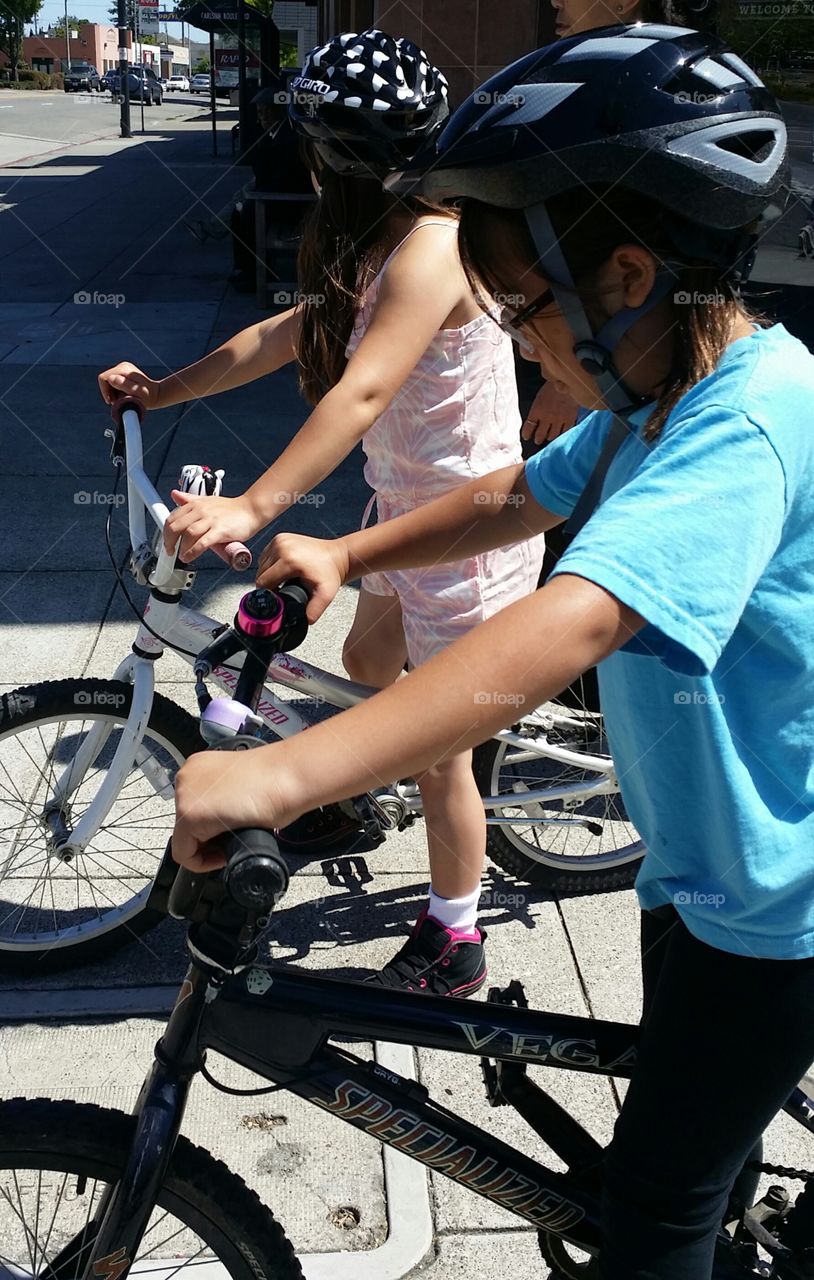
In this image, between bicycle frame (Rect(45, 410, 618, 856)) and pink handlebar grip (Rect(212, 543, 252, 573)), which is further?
bicycle frame (Rect(45, 410, 618, 856))

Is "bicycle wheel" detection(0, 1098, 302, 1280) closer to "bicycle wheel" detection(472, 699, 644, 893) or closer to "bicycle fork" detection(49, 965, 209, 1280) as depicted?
"bicycle fork" detection(49, 965, 209, 1280)

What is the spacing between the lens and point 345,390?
225cm

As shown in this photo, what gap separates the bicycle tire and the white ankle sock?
0.40 metres

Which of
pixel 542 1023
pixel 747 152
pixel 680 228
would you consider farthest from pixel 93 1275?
pixel 747 152

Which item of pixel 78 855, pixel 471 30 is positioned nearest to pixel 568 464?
pixel 78 855

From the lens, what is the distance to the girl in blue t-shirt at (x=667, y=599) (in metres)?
1.19

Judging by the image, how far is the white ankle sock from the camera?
2916mm

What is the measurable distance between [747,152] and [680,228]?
163 mm

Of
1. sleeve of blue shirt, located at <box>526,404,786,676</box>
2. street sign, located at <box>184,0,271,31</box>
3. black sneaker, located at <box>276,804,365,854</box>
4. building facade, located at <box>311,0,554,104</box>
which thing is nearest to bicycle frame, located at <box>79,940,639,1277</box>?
sleeve of blue shirt, located at <box>526,404,786,676</box>

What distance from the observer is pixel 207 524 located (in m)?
2.09

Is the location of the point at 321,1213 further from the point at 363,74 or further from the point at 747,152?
the point at 363,74

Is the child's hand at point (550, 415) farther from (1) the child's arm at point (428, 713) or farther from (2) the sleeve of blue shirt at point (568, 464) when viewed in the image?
(1) the child's arm at point (428, 713)

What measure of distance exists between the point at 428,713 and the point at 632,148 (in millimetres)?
705

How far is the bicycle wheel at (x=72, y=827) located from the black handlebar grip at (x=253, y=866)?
66.0 inches
